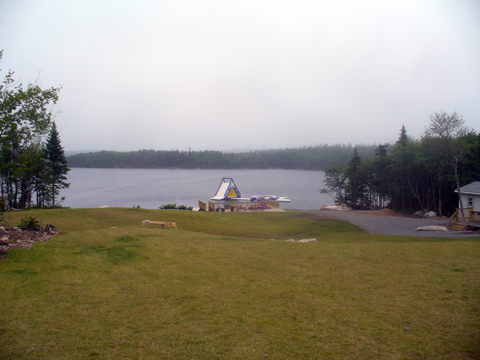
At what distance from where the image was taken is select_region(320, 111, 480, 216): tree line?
18781 mm

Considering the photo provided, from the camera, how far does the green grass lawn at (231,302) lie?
157 inches

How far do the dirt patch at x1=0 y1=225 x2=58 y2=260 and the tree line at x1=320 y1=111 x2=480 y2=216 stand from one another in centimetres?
1969

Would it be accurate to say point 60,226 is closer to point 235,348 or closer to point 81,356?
point 81,356

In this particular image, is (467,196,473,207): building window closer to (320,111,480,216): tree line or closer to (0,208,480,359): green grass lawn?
(320,111,480,216): tree line

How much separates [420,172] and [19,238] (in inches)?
1421

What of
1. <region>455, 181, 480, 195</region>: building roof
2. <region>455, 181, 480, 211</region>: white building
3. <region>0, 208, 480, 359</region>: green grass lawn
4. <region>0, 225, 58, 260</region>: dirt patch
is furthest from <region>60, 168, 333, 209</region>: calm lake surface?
<region>0, 208, 480, 359</region>: green grass lawn

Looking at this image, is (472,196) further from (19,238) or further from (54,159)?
(54,159)

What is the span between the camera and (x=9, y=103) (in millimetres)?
8469

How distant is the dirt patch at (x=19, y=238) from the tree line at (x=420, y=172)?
1969 centimetres

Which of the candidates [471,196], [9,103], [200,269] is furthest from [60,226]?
[471,196]

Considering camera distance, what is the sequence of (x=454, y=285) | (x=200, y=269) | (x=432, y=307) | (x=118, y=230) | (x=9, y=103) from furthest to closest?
(x=118, y=230)
(x=9, y=103)
(x=200, y=269)
(x=454, y=285)
(x=432, y=307)

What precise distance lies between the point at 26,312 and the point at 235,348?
11.0 ft

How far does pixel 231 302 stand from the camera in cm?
540

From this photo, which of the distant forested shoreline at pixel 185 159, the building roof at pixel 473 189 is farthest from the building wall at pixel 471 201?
the distant forested shoreline at pixel 185 159
